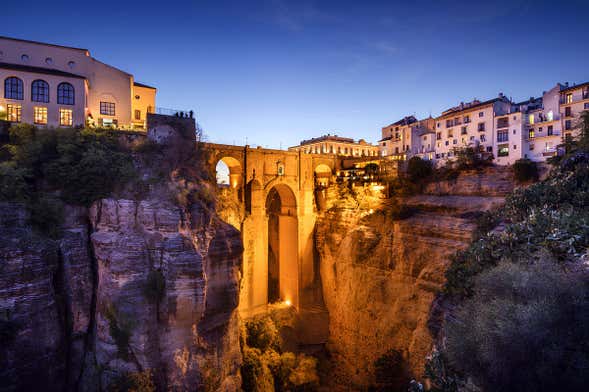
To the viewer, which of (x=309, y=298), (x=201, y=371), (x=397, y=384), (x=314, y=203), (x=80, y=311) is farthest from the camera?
(x=314, y=203)

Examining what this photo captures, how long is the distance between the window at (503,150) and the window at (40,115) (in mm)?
43410

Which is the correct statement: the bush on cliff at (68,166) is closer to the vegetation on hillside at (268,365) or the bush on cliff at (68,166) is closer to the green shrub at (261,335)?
the vegetation on hillside at (268,365)

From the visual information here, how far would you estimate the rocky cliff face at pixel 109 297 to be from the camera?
14477 mm

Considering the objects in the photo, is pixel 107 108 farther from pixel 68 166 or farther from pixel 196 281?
pixel 196 281

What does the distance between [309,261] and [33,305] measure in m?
26.4

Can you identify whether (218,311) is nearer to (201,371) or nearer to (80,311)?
(201,371)

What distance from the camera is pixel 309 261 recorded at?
3694cm

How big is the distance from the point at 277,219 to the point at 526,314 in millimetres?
35600

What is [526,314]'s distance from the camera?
17.9ft

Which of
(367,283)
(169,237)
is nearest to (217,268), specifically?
(169,237)

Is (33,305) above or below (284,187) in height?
below

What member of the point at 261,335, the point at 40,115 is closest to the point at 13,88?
the point at 40,115

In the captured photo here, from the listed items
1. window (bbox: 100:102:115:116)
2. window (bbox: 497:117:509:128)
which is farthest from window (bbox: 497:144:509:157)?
window (bbox: 100:102:115:116)

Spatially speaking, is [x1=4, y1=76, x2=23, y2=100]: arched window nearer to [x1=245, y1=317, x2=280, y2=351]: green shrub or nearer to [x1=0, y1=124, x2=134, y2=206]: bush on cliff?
[x1=0, y1=124, x2=134, y2=206]: bush on cliff
